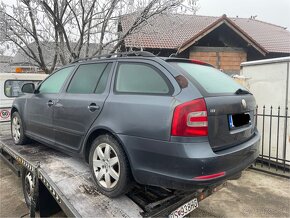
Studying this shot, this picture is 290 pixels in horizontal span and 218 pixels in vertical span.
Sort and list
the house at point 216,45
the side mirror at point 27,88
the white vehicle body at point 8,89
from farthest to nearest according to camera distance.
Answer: the house at point 216,45 → the white vehicle body at point 8,89 → the side mirror at point 27,88

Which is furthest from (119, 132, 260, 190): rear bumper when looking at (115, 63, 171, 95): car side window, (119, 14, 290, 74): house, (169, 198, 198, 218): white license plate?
(119, 14, 290, 74): house

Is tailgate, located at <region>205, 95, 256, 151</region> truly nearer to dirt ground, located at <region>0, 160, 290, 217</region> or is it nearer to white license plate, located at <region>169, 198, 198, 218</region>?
white license plate, located at <region>169, 198, 198, 218</region>

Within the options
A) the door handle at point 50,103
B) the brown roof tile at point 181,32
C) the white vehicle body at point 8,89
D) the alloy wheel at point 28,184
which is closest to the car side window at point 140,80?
the door handle at point 50,103

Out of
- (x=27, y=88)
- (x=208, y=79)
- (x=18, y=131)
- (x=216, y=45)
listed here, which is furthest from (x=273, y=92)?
(x=216, y=45)

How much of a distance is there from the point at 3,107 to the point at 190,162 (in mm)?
5547

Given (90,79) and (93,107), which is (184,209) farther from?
(90,79)

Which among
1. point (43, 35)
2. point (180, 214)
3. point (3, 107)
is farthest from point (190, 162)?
point (43, 35)

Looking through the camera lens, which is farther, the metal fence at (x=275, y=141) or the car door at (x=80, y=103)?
the metal fence at (x=275, y=141)

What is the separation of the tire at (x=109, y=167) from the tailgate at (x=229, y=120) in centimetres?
89

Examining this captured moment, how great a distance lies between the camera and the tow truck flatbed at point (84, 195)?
7.95ft

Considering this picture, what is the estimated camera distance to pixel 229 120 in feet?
8.21

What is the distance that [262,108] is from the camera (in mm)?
5695

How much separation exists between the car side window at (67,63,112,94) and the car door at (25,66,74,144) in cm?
29

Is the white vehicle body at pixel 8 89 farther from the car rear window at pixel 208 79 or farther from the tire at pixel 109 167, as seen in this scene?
the car rear window at pixel 208 79
